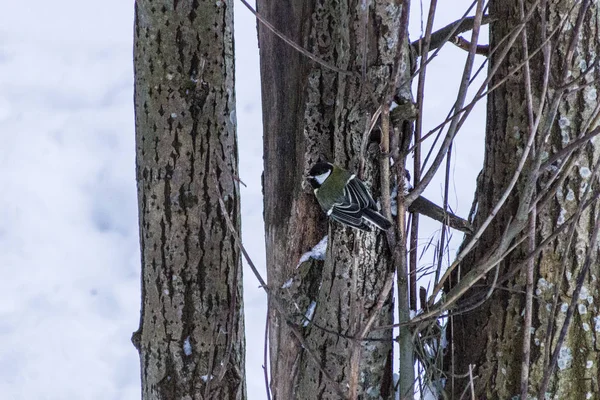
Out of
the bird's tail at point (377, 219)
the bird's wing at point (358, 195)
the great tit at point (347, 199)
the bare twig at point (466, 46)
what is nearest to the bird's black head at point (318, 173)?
the great tit at point (347, 199)

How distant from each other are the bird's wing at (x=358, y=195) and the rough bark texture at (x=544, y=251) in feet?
1.29

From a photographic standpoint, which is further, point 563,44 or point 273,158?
point 273,158

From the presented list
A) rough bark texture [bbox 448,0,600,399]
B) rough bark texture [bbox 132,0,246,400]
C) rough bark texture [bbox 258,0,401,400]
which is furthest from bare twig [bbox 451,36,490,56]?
rough bark texture [bbox 132,0,246,400]

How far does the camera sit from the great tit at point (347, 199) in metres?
1.72

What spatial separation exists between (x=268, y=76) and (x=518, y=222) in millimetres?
974

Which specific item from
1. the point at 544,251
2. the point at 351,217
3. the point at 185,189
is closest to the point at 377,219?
the point at 351,217

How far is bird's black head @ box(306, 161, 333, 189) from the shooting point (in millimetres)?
1902

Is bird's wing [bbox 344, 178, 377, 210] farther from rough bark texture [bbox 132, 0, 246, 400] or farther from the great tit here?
rough bark texture [bbox 132, 0, 246, 400]

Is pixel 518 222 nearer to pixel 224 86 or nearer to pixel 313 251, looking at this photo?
pixel 313 251

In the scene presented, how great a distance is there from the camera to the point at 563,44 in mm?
1802

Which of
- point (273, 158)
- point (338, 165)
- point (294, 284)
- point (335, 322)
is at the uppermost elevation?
point (273, 158)

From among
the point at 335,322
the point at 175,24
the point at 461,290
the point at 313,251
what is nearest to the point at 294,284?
the point at 313,251

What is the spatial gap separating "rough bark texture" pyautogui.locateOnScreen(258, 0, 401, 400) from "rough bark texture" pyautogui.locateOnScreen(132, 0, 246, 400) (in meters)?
0.26

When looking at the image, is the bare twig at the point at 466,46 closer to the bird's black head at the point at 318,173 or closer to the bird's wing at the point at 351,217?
the bird's black head at the point at 318,173
